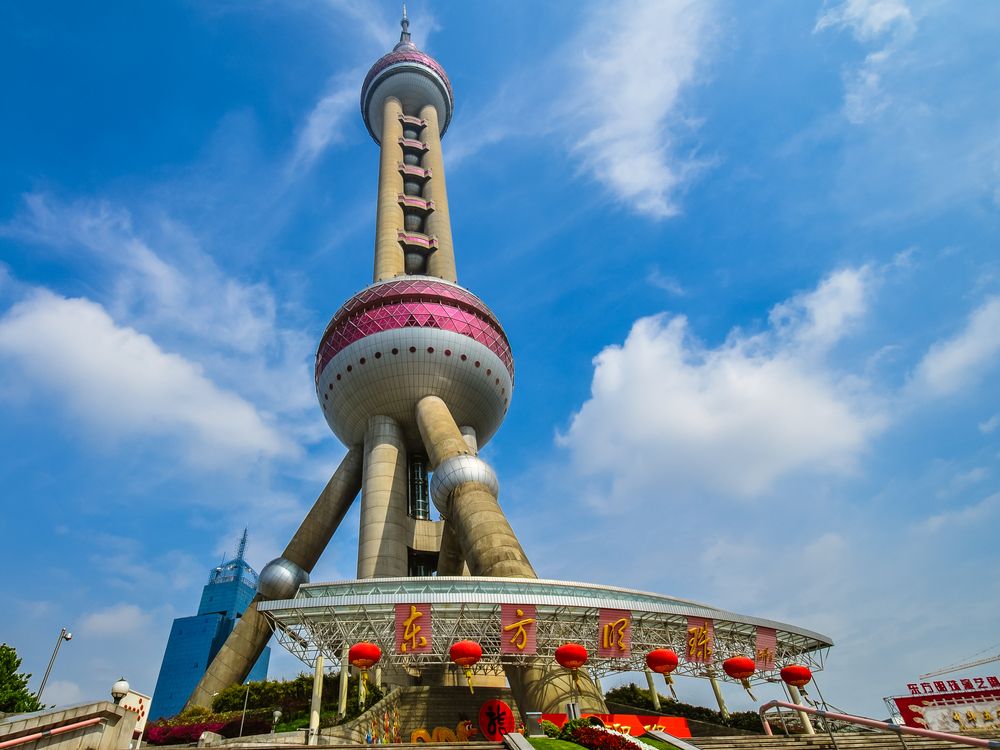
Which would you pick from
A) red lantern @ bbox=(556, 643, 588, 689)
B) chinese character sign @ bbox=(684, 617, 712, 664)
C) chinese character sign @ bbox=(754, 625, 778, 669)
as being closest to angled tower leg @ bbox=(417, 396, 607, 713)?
red lantern @ bbox=(556, 643, 588, 689)

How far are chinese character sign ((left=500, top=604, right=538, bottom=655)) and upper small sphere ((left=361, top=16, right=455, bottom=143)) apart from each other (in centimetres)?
6020

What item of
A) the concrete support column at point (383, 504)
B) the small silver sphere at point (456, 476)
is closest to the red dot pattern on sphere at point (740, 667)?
the small silver sphere at point (456, 476)

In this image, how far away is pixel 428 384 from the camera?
139ft

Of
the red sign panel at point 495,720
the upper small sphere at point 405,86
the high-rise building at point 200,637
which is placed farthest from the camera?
the high-rise building at point 200,637

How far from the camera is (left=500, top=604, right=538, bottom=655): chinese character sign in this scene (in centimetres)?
2066

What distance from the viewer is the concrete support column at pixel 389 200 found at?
2014 inches

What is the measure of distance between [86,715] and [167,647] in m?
157

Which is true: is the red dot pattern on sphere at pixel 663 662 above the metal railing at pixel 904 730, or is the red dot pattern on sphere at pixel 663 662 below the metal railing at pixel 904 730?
above

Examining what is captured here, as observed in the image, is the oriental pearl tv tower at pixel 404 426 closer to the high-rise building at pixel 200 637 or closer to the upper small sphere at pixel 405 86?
the upper small sphere at pixel 405 86

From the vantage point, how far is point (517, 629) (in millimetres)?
20688

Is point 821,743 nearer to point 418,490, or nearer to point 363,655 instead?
point 363,655

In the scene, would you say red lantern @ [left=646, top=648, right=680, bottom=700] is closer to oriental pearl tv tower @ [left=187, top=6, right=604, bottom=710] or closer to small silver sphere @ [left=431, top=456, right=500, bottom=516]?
oriental pearl tv tower @ [left=187, top=6, right=604, bottom=710]

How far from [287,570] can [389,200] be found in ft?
109

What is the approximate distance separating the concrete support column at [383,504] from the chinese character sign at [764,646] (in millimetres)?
19893
